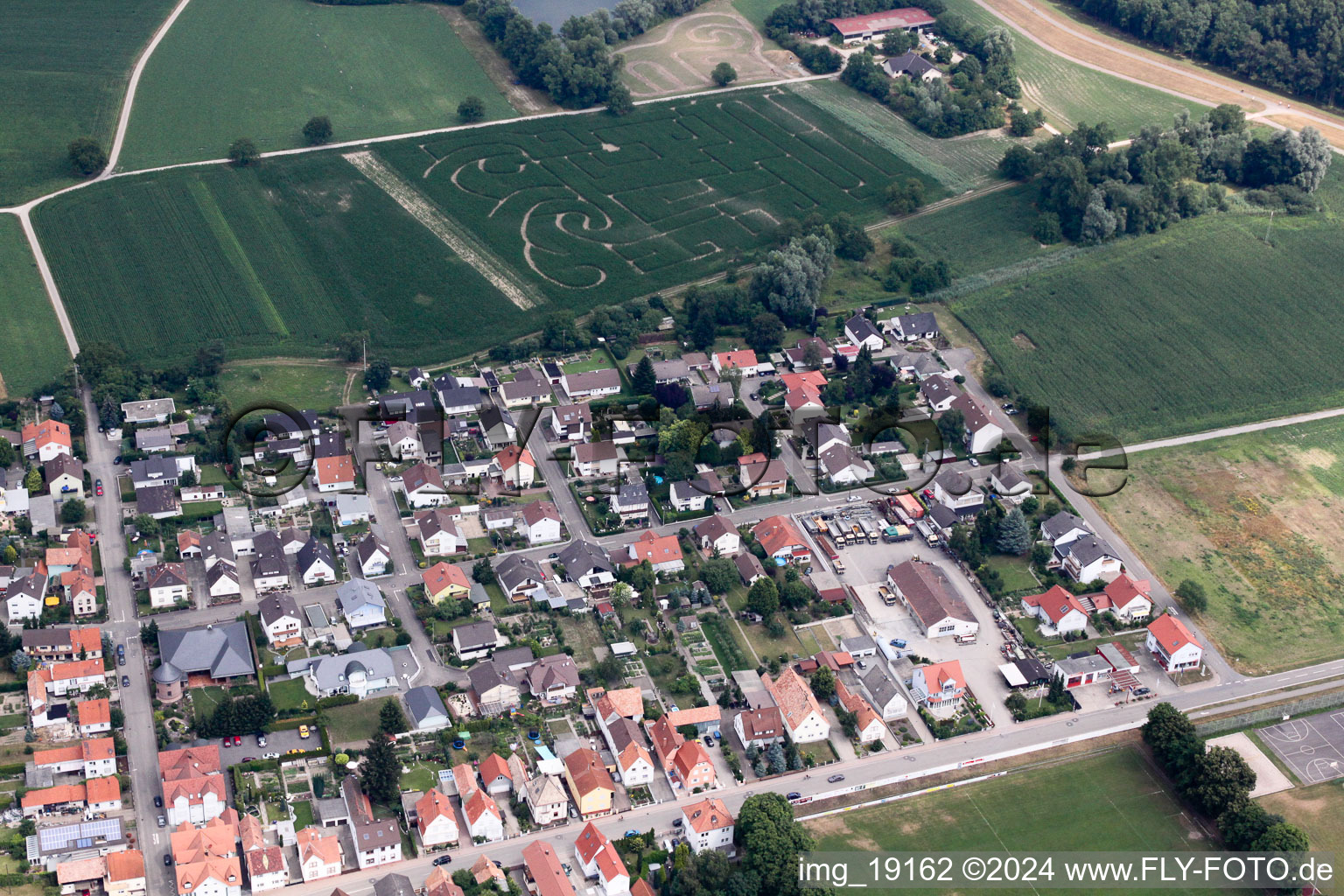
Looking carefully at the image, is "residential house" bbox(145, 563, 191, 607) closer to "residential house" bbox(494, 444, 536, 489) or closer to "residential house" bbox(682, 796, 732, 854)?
"residential house" bbox(494, 444, 536, 489)

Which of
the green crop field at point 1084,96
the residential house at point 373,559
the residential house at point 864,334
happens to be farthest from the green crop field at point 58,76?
the green crop field at point 1084,96

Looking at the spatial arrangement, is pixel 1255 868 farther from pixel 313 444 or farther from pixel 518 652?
pixel 313 444

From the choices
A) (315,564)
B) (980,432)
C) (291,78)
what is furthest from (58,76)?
(980,432)

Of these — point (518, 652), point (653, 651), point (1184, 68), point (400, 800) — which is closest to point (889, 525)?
point (653, 651)

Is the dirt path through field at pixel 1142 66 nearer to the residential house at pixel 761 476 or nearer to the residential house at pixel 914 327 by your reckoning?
the residential house at pixel 914 327

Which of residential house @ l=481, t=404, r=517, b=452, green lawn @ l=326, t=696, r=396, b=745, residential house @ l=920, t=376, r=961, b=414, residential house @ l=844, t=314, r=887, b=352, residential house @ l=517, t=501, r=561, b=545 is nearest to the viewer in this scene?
green lawn @ l=326, t=696, r=396, b=745

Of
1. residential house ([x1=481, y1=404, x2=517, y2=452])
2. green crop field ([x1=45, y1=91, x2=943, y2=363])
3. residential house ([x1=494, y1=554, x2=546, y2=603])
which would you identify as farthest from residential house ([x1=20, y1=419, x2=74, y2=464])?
residential house ([x1=494, y1=554, x2=546, y2=603])
